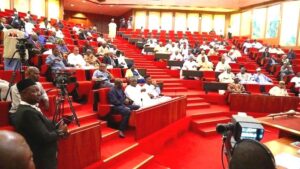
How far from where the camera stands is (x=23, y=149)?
754 millimetres

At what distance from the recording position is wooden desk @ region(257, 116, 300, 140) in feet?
8.50

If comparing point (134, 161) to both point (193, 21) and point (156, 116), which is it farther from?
point (193, 21)

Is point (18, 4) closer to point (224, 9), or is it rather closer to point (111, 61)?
point (111, 61)

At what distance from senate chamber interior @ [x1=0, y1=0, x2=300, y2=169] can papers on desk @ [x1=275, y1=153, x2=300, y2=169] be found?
0.05ft

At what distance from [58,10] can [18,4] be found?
8.42 feet

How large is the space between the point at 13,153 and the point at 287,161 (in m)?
1.91

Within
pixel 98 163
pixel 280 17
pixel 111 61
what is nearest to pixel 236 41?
pixel 280 17

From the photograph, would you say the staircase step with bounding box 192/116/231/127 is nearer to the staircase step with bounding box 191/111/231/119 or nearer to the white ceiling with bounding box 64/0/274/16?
the staircase step with bounding box 191/111/231/119

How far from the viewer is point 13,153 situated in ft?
2.40

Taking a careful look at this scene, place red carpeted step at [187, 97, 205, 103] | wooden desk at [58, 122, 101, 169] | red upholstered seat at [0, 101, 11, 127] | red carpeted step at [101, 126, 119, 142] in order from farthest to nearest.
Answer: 1. red carpeted step at [187, 97, 205, 103]
2. red carpeted step at [101, 126, 119, 142]
3. red upholstered seat at [0, 101, 11, 127]
4. wooden desk at [58, 122, 101, 169]

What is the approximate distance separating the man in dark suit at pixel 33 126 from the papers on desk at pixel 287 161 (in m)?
1.66

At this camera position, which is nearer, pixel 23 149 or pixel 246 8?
pixel 23 149

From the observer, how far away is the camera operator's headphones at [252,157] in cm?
102

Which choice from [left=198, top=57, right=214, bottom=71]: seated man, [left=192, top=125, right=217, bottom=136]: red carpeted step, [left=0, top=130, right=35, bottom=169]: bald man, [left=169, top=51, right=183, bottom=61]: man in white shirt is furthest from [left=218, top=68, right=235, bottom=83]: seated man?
[left=0, top=130, right=35, bottom=169]: bald man
